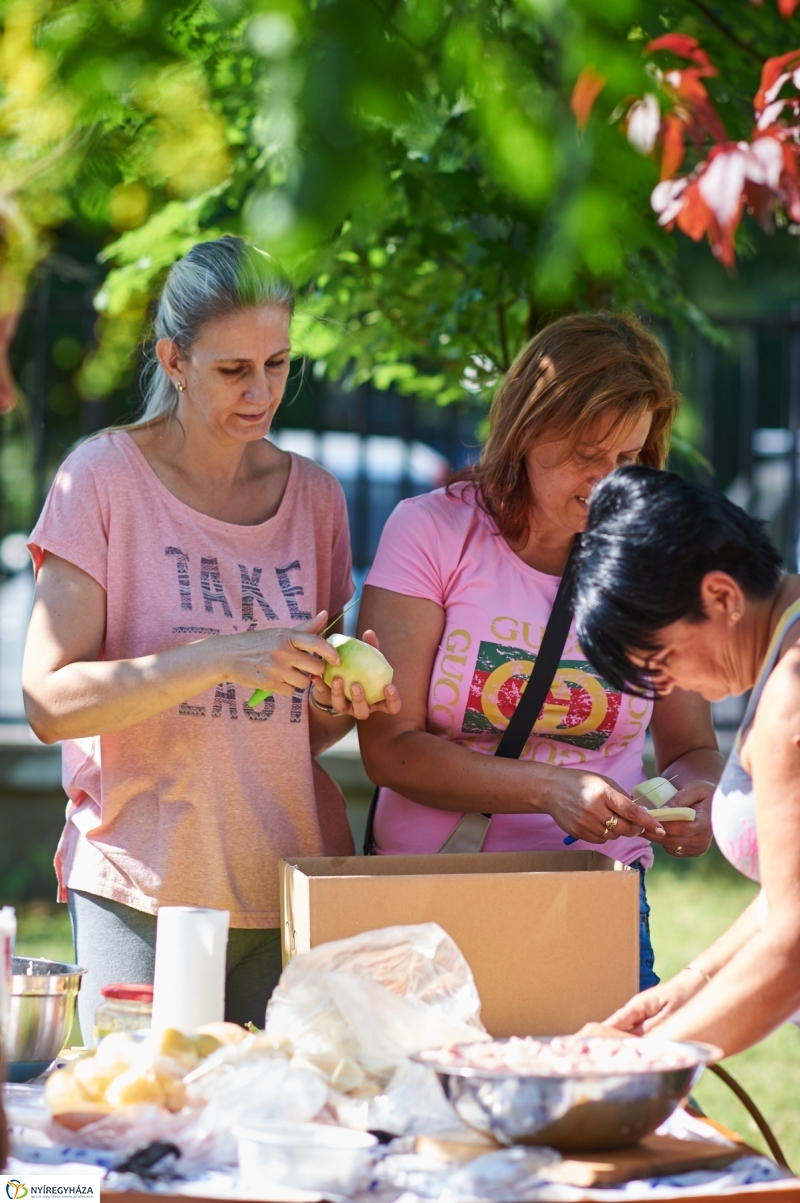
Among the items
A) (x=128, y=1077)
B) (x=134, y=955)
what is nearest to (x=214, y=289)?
(x=134, y=955)

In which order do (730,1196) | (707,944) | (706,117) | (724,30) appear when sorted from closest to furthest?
(730,1196), (706,117), (724,30), (707,944)

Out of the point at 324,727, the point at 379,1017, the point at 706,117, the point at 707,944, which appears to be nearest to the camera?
the point at 379,1017

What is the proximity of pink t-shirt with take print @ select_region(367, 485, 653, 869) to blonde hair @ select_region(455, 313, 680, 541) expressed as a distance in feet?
0.34

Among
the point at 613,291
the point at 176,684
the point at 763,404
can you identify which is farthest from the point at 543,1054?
the point at 763,404

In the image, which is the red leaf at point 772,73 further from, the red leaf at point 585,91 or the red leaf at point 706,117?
the red leaf at point 585,91

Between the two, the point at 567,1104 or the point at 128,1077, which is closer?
the point at 567,1104

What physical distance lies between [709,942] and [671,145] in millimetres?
4352

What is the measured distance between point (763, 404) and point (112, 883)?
10975mm

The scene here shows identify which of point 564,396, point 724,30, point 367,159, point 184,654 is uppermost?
point 724,30

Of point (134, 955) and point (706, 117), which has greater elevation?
point (706, 117)

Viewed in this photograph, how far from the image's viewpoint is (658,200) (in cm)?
247

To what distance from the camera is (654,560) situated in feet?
6.07

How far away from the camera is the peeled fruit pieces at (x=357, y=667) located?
2.28 metres

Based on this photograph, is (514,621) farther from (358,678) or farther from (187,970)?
(187,970)
